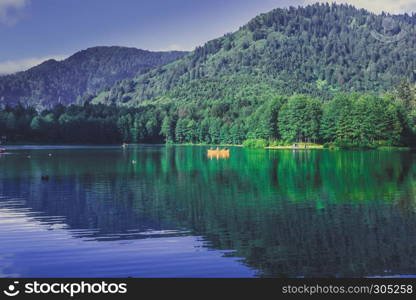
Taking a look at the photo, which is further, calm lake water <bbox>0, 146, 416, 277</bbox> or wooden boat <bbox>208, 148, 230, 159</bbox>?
wooden boat <bbox>208, 148, 230, 159</bbox>

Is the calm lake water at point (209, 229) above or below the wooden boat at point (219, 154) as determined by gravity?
below

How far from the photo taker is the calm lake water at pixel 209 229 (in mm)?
23891

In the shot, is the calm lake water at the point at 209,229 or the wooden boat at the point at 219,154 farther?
the wooden boat at the point at 219,154

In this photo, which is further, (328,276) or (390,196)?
(390,196)

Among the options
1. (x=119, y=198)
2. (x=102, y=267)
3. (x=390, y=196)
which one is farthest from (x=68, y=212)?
(x=390, y=196)

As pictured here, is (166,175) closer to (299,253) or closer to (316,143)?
(299,253)

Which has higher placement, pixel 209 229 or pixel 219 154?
pixel 219 154

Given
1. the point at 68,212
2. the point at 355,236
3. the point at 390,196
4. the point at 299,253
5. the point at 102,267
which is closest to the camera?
the point at 102,267

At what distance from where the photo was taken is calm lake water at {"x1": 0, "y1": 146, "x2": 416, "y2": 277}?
23.9 meters

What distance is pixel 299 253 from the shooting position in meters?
26.1

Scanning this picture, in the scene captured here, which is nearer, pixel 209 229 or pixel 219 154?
pixel 209 229

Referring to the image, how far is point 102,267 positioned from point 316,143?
178m

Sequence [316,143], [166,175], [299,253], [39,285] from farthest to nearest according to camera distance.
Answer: [316,143] < [166,175] < [299,253] < [39,285]

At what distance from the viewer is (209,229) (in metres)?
32.5
